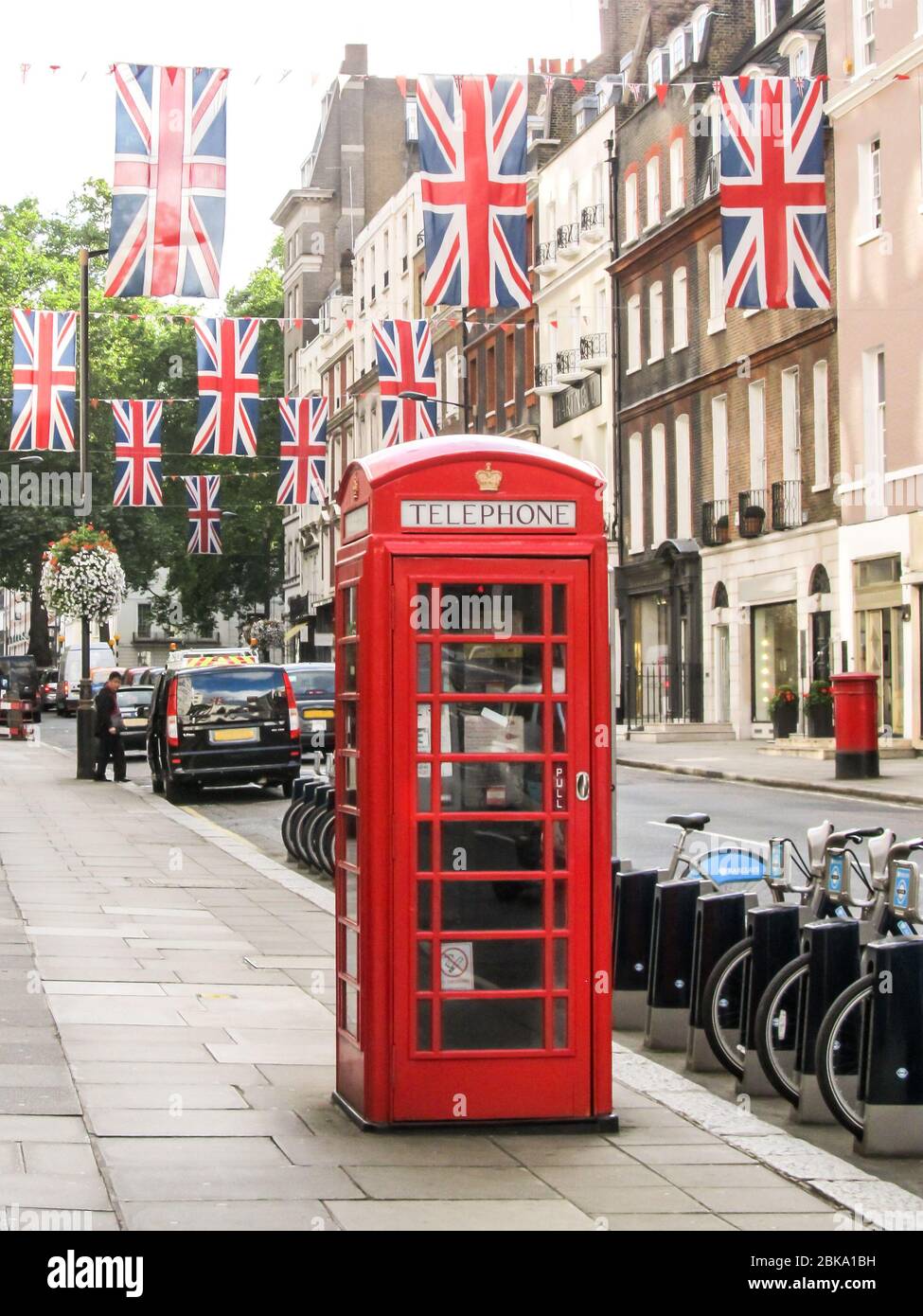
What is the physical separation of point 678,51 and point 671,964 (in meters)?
43.8

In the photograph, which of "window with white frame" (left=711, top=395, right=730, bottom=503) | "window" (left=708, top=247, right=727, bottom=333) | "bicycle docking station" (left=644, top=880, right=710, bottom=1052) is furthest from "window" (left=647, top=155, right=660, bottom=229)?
"bicycle docking station" (left=644, top=880, right=710, bottom=1052)

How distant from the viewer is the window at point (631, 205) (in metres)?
50.6

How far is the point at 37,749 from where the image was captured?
150 feet

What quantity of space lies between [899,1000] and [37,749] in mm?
40381

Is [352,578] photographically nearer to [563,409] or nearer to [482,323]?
[563,409]

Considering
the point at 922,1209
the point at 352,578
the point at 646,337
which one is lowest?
the point at 922,1209

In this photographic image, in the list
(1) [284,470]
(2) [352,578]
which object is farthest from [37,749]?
(2) [352,578]

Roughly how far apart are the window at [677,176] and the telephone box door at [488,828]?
135 feet

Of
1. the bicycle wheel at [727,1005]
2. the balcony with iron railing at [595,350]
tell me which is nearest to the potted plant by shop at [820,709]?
the balcony with iron railing at [595,350]

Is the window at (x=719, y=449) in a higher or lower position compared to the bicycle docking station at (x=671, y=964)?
higher

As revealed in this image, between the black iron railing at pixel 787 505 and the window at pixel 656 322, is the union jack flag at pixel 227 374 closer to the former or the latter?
the black iron railing at pixel 787 505

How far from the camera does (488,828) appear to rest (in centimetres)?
716

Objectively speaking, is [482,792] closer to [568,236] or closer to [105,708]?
[105,708]

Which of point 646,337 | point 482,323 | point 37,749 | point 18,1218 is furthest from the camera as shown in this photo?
point 482,323
